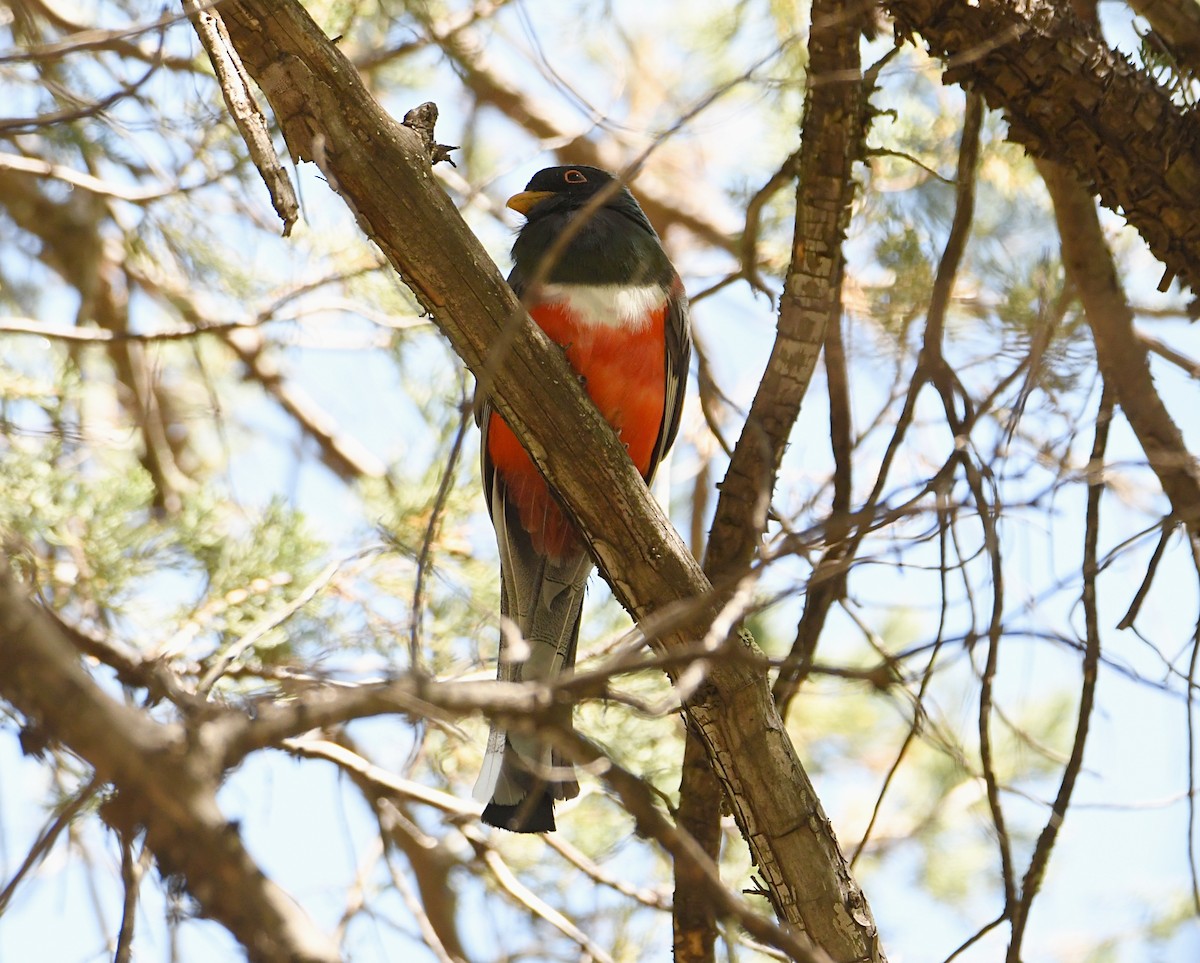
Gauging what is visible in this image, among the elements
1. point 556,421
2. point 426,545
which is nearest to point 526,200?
point 556,421

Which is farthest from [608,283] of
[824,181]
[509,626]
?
[509,626]

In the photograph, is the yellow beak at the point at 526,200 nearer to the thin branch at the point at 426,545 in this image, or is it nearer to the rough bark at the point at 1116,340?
the rough bark at the point at 1116,340

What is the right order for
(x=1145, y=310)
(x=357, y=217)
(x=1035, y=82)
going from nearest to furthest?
(x=357, y=217) < (x=1035, y=82) < (x=1145, y=310)

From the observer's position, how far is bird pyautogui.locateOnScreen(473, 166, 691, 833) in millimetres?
3379

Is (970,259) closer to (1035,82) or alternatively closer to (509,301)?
(1035,82)

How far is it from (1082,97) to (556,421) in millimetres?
1324

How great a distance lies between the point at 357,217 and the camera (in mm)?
2322

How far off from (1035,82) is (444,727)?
1899mm

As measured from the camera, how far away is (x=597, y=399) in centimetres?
345

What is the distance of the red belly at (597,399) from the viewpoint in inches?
133

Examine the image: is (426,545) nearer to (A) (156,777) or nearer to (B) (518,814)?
(A) (156,777)

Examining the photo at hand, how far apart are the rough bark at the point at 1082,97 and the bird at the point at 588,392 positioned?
3.09 ft

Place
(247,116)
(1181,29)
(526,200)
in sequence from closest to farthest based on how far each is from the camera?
(247,116), (1181,29), (526,200)

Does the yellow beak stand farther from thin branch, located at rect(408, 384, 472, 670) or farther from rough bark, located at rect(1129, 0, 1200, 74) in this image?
thin branch, located at rect(408, 384, 472, 670)
